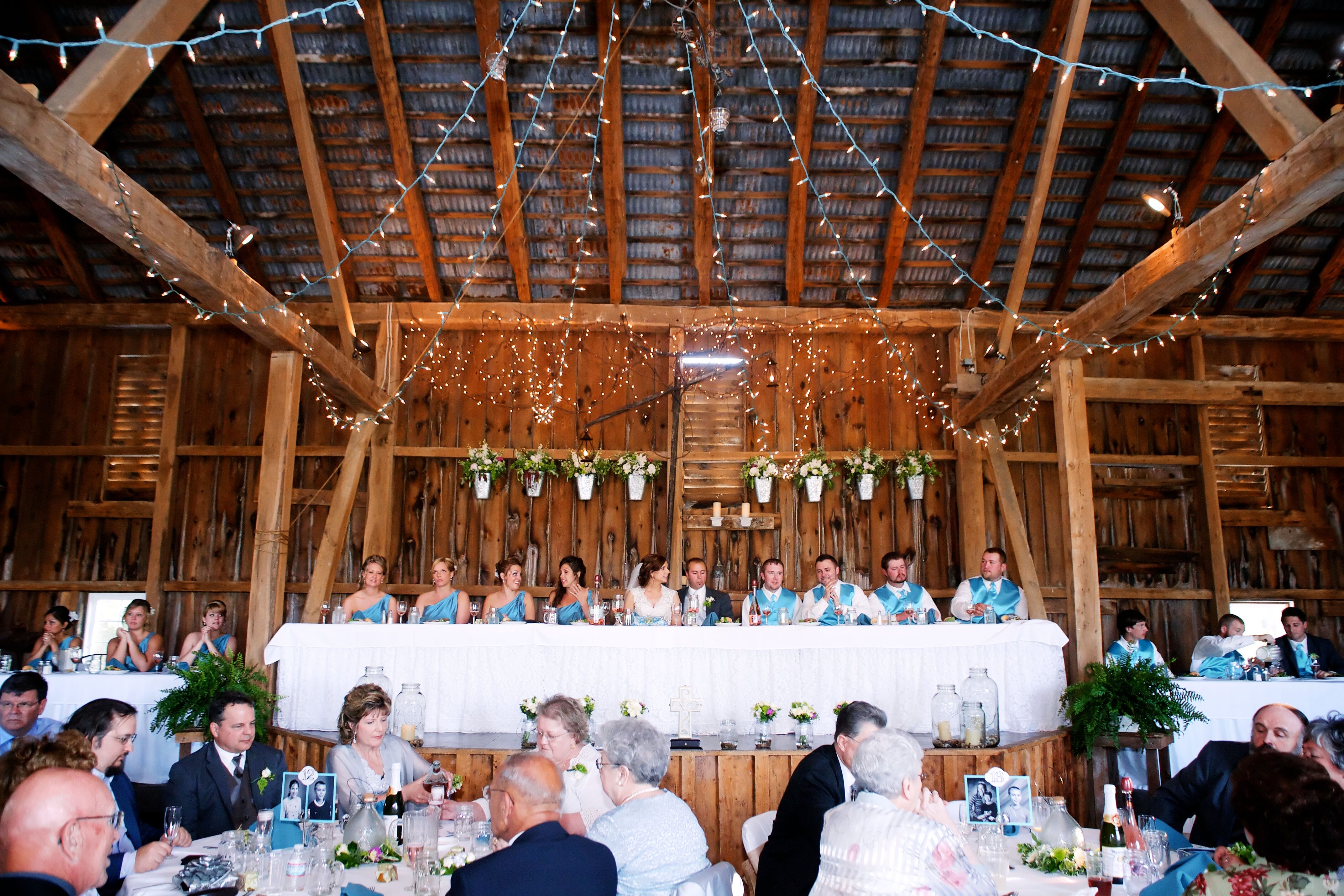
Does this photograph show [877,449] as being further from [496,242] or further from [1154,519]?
[496,242]

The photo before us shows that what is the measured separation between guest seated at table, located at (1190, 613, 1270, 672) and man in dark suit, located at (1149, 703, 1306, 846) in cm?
374

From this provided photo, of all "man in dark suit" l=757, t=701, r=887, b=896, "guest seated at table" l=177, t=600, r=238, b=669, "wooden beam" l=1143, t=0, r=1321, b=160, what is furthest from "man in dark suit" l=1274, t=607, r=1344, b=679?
"guest seated at table" l=177, t=600, r=238, b=669

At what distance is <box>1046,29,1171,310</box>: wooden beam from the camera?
789 centimetres

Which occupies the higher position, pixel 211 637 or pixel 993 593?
pixel 993 593

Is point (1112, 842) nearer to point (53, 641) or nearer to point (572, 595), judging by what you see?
point (572, 595)

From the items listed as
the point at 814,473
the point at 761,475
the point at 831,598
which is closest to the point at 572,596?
the point at 831,598

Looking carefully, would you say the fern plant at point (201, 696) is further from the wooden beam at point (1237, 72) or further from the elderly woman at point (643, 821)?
the wooden beam at point (1237, 72)

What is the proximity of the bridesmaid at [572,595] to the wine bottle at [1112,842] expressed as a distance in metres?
4.43

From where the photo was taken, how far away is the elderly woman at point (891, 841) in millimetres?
2822

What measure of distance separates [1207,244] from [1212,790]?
2865 millimetres

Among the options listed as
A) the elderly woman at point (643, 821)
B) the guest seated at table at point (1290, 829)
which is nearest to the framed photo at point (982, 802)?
the elderly woman at point (643, 821)

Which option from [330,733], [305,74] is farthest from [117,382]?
[330,733]

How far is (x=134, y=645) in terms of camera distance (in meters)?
7.42

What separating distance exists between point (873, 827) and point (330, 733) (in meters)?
4.39
